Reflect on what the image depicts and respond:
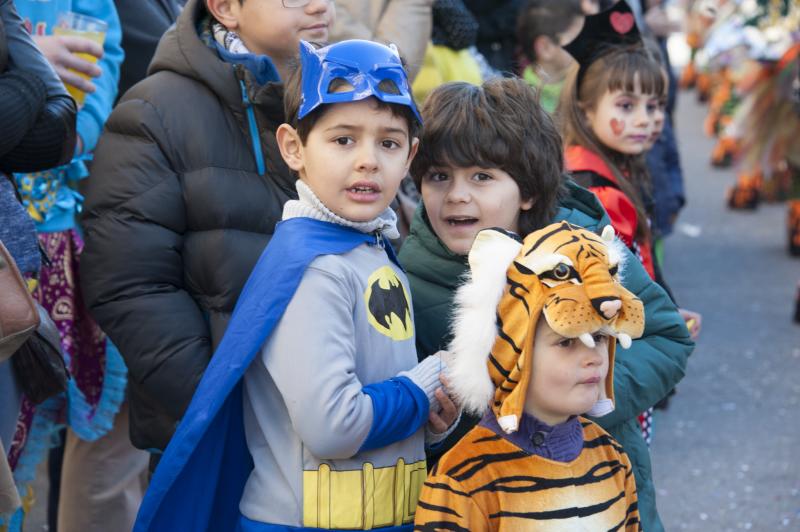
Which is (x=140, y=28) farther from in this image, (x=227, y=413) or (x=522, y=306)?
(x=522, y=306)

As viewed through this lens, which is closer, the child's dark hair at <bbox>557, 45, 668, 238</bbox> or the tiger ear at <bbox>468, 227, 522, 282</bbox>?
the tiger ear at <bbox>468, 227, 522, 282</bbox>

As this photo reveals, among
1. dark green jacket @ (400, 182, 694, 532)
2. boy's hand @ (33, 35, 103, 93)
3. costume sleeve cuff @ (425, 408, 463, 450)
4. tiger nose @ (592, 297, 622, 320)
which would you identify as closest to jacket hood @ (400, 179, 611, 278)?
dark green jacket @ (400, 182, 694, 532)

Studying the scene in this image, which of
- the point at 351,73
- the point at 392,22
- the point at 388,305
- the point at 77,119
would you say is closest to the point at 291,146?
the point at 351,73

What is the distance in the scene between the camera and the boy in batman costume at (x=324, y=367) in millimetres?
2400

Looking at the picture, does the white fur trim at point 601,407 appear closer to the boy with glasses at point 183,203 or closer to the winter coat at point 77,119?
the boy with glasses at point 183,203

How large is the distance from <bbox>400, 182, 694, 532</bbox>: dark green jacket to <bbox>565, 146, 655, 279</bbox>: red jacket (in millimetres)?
585

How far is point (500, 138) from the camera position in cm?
292

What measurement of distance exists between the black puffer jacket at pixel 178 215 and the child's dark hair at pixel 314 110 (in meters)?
0.46

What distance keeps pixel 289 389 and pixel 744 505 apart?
132 inches

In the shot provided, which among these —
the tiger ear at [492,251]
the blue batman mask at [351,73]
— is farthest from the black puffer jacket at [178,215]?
the tiger ear at [492,251]

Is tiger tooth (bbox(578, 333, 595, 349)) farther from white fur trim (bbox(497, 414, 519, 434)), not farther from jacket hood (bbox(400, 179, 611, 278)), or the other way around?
jacket hood (bbox(400, 179, 611, 278))

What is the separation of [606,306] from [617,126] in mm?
2022

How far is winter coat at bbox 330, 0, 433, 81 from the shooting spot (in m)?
4.57

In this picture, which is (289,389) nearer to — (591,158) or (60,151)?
(60,151)
